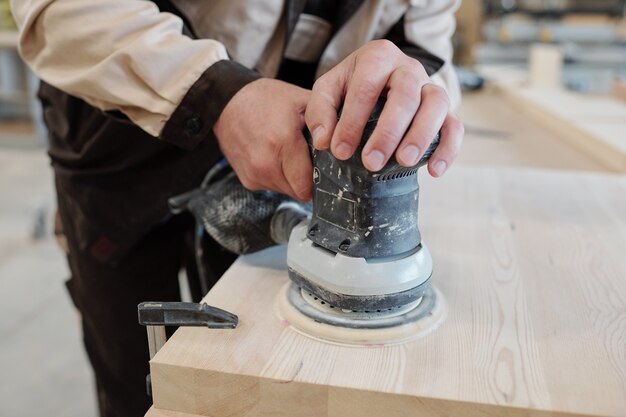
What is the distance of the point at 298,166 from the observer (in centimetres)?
71

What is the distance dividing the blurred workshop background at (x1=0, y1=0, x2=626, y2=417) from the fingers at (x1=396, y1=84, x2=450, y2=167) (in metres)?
1.03

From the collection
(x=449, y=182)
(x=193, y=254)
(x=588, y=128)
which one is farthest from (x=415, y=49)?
(x=588, y=128)

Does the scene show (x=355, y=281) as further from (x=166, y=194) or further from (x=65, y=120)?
(x=65, y=120)

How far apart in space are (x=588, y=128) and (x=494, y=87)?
3.36 feet

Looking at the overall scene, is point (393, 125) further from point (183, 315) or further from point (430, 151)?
point (183, 315)

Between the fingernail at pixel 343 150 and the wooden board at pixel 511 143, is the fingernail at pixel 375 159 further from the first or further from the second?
the wooden board at pixel 511 143

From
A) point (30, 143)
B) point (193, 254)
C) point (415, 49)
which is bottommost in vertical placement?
point (30, 143)

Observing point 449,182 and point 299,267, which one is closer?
point 299,267

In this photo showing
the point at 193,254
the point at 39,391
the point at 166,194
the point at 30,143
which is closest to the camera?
the point at 166,194

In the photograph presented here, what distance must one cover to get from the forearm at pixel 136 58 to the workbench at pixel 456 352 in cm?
23

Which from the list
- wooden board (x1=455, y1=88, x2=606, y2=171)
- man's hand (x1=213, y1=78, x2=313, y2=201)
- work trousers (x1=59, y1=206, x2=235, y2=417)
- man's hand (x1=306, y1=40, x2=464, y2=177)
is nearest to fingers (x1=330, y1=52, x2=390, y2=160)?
man's hand (x1=306, y1=40, x2=464, y2=177)

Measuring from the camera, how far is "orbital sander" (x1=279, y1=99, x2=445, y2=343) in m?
0.65

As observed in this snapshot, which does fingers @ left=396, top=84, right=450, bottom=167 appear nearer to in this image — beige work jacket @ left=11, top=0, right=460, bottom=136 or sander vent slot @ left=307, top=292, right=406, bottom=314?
sander vent slot @ left=307, top=292, right=406, bottom=314

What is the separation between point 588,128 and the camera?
174cm
